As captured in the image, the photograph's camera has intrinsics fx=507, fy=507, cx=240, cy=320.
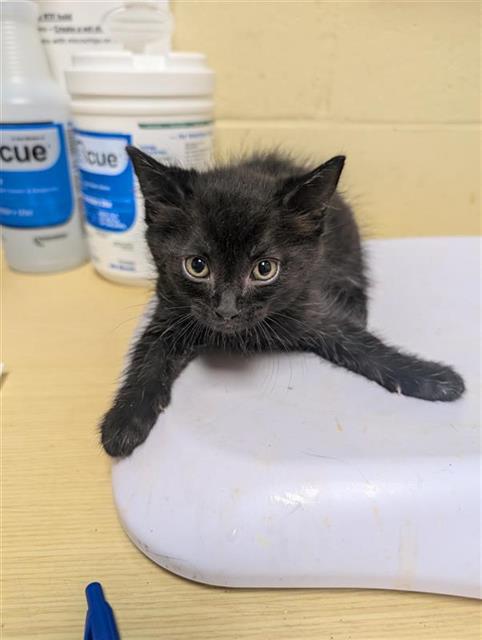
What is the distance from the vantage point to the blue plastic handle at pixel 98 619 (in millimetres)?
475

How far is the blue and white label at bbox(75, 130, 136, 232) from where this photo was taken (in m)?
1.02

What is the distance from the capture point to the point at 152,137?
1014 mm

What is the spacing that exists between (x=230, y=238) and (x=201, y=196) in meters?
0.09

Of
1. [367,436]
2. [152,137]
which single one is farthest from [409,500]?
[152,137]

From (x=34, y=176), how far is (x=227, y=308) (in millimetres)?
694

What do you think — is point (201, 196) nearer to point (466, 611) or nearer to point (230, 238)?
point (230, 238)

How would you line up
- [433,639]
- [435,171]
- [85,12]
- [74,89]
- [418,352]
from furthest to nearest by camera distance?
1. [435,171]
2. [85,12]
3. [74,89]
4. [418,352]
5. [433,639]

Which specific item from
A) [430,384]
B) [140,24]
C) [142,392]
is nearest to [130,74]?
[140,24]

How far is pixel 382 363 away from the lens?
778 millimetres

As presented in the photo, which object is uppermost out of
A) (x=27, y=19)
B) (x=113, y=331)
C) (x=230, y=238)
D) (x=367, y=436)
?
(x=27, y=19)

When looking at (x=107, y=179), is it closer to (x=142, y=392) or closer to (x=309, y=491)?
(x=142, y=392)

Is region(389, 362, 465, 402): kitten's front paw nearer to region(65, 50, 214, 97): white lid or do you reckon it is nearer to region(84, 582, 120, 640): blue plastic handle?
region(84, 582, 120, 640): blue plastic handle

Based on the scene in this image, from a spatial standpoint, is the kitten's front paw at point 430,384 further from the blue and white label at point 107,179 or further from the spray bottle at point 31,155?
the spray bottle at point 31,155

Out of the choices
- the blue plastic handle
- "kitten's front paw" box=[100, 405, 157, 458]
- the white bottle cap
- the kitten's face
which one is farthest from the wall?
the blue plastic handle
